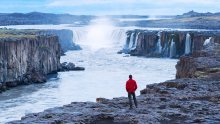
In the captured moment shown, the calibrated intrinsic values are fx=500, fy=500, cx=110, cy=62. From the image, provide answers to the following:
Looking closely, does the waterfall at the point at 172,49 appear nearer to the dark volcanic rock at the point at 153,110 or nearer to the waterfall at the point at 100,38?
the waterfall at the point at 100,38

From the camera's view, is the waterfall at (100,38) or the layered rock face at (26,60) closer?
the layered rock face at (26,60)

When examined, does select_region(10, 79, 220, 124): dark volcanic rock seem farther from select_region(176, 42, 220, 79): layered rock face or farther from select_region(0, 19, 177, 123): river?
select_region(0, 19, 177, 123): river

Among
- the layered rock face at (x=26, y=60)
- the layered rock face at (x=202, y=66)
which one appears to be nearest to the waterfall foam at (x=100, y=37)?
the layered rock face at (x=26, y=60)

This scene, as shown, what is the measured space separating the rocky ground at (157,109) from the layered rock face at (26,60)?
3690 centimetres

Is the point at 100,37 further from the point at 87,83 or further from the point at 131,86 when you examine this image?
the point at 131,86

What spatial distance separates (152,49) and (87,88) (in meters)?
49.8

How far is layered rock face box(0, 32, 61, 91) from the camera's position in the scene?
2616 inches

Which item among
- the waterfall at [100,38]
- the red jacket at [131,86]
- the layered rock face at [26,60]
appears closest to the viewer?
the red jacket at [131,86]

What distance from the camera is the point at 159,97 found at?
86.9 feet

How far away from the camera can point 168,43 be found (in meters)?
106

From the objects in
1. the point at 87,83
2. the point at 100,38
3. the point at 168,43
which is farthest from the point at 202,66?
the point at 100,38

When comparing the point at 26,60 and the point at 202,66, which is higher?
the point at 202,66

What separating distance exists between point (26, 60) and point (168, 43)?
134ft

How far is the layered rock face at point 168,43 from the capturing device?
324 ft
